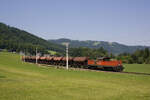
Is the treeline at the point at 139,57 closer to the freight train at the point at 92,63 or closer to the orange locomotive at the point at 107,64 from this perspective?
the freight train at the point at 92,63

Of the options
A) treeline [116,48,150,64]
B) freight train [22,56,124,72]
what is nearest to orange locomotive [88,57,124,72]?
freight train [22,56,124,72]

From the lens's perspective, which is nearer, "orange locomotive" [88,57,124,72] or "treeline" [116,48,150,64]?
"orange locomotive" [88,57,124,72]

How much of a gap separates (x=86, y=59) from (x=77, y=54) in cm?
9295

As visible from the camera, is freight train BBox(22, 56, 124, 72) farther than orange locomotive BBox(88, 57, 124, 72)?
Yes

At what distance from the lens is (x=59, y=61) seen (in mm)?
62156

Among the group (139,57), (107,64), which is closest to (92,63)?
(107,64)

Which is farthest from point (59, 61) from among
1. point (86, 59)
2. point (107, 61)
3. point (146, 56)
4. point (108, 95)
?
point (146, 56)

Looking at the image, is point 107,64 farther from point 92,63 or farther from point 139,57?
point 139,57

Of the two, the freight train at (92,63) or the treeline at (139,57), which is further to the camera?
the treeline at (139,57)

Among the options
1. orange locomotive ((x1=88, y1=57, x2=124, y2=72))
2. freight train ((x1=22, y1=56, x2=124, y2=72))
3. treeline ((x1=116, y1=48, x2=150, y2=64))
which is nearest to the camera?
orange locomotive ((x1=88, y1=57, x2=124, y2=72))

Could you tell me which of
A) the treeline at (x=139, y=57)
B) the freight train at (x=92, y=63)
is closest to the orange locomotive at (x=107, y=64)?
the freight train at (x=92, y=63)

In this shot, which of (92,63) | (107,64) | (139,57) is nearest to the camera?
(107,64)

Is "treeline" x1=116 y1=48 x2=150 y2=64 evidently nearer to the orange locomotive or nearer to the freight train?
the freight train

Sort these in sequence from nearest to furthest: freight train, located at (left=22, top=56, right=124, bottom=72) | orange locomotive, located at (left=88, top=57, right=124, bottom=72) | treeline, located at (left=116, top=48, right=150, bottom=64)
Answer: orange locomotive, located at (left=88, top=57, right=124, bottom=72)
freight train, located at (left=22, top=56, right=124, bottom=72)
treeline, located at (left=116, top=48, right=150, bottom=64)
